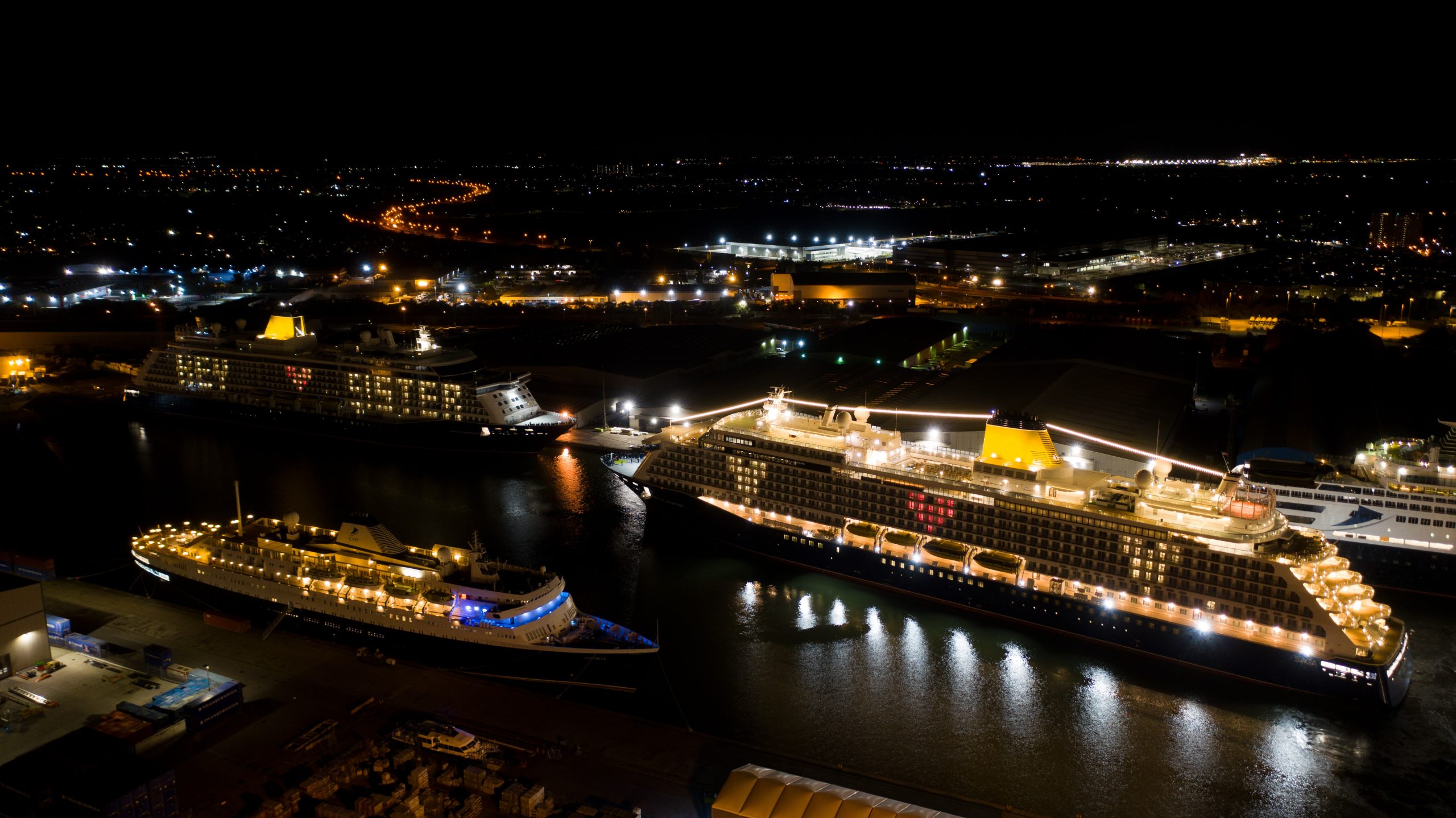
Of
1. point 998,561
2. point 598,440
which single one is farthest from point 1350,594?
point 598,440

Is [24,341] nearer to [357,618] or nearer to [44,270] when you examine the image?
[44,270]

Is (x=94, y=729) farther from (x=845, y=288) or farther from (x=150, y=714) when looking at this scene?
(x=845, y=288)

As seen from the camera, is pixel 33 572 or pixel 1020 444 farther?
pixel 1020 444

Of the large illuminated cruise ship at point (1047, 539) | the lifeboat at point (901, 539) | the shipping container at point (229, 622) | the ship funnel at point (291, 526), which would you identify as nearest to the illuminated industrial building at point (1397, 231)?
the large illuminated cruise ship at point (1047, 539)

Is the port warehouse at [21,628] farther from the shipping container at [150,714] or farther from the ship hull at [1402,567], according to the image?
the ship hull at [1402,567]

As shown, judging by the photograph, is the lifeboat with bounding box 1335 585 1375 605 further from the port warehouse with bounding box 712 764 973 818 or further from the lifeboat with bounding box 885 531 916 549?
the port warehouse with bounding box 712 764 973 818

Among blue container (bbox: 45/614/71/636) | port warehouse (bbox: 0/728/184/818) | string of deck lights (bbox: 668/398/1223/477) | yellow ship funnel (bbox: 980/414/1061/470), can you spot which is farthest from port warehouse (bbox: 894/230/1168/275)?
port warehouse (bbox: 0/728/184/818)
